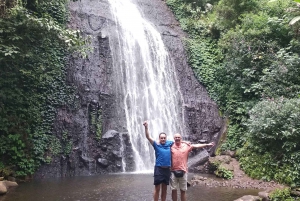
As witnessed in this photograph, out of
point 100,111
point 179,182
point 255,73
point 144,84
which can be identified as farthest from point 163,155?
point 255,73

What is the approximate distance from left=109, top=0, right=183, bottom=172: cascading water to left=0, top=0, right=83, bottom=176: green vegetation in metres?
2.76

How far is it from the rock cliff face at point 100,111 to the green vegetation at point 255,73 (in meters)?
0.98

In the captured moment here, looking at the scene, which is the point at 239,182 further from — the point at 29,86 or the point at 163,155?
the point at 29,86

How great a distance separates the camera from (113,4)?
18984 millimetres

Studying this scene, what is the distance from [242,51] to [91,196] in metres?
10.1

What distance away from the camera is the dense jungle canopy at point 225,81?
10102 mm

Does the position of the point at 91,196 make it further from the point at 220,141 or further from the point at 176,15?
the point at 176,15

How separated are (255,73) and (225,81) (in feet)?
7.46

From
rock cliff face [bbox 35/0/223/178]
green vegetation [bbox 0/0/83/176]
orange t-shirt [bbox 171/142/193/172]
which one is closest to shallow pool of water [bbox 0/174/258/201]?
green vegetation [bbox 0/0/83/176]

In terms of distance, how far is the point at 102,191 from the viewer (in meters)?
8.48

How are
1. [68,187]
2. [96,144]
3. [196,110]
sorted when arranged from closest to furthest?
[68,187], [96,144], [196,110]

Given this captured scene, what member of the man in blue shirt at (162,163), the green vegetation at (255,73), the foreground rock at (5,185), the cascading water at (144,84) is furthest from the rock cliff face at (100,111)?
the man in blue shirt at (162,163)

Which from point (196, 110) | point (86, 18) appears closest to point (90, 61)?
point (86, 18)

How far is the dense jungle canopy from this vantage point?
1010 centimetres
